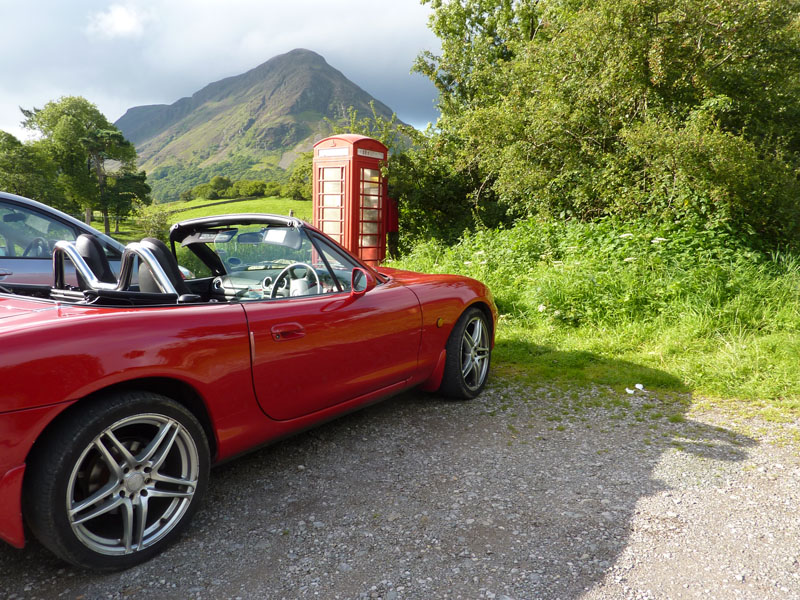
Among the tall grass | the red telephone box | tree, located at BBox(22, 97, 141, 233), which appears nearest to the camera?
the tall grass

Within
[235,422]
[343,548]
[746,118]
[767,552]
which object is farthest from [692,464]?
[746,118]

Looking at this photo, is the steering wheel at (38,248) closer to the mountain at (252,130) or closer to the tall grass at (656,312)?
the tall grass at (656,312)

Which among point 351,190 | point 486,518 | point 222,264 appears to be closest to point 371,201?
point 351,190

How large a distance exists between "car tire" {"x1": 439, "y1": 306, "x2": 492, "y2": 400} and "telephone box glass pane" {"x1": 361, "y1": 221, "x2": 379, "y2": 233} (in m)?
7.02

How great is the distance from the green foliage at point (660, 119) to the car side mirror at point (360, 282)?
512cm

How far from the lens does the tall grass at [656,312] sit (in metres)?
4.89

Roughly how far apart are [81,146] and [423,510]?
51174 millimetres

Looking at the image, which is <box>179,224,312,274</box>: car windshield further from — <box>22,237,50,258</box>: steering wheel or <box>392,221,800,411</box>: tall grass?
<box>392,221,800,411</box>: tall grass

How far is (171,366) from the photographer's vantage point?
7.42 feet

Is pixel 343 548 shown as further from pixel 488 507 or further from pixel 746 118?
pixel 746 118

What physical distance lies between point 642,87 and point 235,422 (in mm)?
7604

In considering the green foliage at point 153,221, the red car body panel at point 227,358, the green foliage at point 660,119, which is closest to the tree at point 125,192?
the green foliage at point 153,221

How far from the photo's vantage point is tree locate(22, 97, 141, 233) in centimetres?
4462

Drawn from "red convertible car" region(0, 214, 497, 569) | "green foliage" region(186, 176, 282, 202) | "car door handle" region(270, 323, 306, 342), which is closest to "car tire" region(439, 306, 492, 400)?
"red convertible car" region(0, 214, 497, 569)
